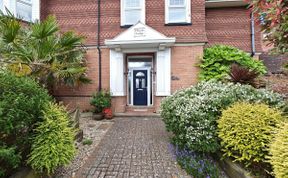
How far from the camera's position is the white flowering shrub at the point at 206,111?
142 inches

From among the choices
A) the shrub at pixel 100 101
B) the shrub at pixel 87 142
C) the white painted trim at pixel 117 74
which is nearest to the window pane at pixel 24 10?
the white painted trim at pixel 117 74

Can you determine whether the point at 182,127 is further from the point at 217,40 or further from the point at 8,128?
the point at 217,40

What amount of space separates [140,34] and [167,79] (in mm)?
2431

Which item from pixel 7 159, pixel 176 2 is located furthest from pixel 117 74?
pixel 7 159

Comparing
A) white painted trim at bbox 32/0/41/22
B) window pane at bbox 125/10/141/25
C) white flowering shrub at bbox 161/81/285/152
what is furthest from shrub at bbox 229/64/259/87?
white painted trim at bbox 32/0/41/22

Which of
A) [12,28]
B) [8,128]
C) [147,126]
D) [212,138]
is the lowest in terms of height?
[147,126]

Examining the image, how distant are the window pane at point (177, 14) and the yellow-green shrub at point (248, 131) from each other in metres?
6.32

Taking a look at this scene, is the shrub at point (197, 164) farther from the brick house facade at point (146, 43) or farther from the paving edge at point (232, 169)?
the brick house facade at point (146, 43)

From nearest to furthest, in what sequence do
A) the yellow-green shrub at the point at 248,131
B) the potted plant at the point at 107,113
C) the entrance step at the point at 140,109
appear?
1. the yellow-green shrub at the point at 248,131
2. the potted plant at the point at 107,113
3. the entrance step at the point at 140,109

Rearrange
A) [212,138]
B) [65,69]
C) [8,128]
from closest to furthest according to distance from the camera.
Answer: [8,128], [212,138], [65,69]

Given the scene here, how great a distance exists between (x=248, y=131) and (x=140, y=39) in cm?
615

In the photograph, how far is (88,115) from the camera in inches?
335

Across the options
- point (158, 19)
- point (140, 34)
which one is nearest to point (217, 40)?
point (158, 19)

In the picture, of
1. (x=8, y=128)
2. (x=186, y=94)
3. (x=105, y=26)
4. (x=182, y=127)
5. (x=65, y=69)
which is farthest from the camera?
(x=105, y=26)
